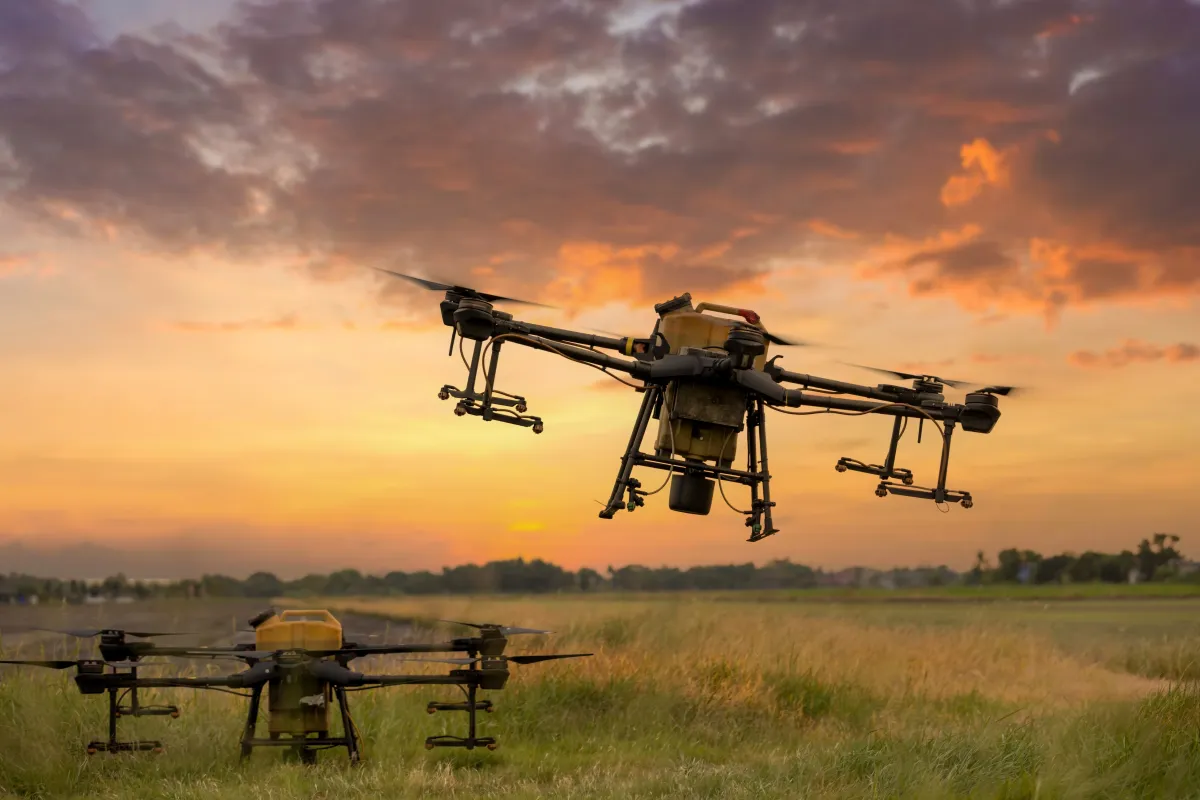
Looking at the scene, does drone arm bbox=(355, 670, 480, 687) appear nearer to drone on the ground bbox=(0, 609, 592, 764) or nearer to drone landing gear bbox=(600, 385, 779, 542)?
drone on the ground bbox=(0, 609, 592, 764)

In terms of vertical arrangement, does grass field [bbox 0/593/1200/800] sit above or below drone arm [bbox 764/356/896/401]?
below

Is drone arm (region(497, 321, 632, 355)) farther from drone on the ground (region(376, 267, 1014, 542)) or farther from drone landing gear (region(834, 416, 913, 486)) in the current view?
drone landing gear (region(834, 416, 913, 486))

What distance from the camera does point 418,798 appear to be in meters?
10.6

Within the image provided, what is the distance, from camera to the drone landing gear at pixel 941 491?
13711 millimetres

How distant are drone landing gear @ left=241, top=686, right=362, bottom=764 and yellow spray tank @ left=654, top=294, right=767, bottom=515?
424 cm

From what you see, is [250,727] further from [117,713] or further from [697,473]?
[697,473]

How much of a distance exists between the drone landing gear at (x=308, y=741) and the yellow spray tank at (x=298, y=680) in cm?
12

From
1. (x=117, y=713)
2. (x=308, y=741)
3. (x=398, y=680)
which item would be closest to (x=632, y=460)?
(x=398, y=680)

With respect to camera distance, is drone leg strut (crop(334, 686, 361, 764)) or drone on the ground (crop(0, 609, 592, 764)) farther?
drone leg strut (crop(334, 686, 361, 764))

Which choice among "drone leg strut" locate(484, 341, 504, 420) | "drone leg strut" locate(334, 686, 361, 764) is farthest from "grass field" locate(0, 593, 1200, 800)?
"drone leg strut" locate(484, 341, 504, 420)

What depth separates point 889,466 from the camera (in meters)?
13.9

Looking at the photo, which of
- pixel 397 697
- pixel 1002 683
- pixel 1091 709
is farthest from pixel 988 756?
pixel 1002 683

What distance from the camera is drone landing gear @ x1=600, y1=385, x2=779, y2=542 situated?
11578 millimetres

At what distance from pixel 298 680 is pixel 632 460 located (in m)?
4.29
